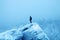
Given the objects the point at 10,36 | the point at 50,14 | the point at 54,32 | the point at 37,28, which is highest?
the point at 50,14

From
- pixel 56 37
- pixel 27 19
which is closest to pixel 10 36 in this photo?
pixel 27 19

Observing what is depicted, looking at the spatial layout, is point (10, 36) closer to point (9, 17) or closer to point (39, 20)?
point (9, 17)

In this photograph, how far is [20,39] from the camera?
12.7 feet

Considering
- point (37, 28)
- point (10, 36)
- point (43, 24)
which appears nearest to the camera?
point (10, 36)

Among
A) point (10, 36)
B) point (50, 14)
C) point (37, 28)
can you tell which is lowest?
point (10, 36)

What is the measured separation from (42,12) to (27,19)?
2.48 ft

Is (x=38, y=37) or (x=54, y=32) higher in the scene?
(x=54, y=32)

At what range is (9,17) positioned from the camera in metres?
4.75

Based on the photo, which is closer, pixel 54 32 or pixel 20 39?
pixel 20 39

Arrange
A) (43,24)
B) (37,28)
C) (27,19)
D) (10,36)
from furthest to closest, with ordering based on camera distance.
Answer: (43,24), (27,19), (37,28), (10,36)

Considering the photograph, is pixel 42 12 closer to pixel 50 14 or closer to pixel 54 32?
pixel 50 14

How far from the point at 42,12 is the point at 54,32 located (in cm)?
90

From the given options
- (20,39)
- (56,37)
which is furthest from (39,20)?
(20,39)

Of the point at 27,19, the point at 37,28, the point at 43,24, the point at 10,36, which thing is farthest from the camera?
the point at 43,24
